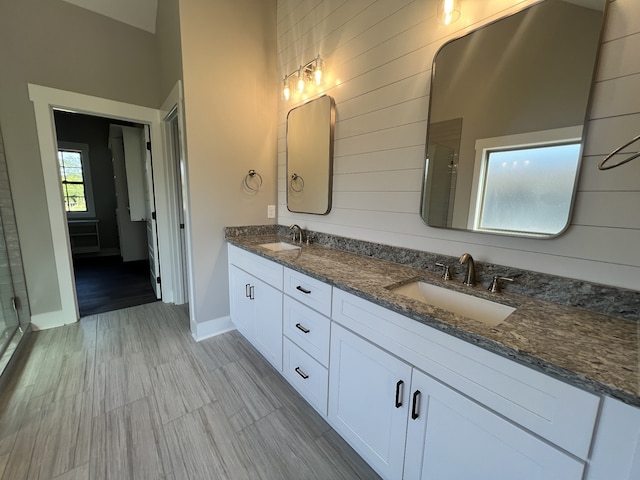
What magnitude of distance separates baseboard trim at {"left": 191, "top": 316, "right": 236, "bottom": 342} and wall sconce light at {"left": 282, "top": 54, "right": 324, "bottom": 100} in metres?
2.09

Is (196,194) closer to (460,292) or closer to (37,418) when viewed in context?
(37,418)

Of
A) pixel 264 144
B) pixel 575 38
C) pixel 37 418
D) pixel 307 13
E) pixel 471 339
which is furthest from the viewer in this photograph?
pixel 264 144

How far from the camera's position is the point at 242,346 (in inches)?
90.0

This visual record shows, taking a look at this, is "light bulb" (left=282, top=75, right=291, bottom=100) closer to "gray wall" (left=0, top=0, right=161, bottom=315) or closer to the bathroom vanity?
the bathroom vanity

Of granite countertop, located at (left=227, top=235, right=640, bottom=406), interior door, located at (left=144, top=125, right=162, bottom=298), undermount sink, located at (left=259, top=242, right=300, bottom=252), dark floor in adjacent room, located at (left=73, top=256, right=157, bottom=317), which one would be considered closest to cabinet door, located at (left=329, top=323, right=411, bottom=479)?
granite countertop, located at (left=227, top=235, right=640, bottom=406)

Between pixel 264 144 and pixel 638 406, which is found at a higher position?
pixel 264 144

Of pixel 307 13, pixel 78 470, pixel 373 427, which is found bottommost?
pixel 78 470

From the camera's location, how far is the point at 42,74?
7.41 ft

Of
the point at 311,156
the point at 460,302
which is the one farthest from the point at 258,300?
the point at 460,302

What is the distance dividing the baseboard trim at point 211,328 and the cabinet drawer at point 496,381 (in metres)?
1.78

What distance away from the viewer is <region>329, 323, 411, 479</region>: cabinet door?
1060 millimetres

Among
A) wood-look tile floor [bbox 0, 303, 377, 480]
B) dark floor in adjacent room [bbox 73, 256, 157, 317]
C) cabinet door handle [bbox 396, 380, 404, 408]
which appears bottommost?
wood-look tile floor [bbox 0, 303, 377, 480]

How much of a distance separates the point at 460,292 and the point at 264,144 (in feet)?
6.80

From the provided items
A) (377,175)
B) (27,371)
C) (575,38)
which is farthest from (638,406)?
(27,371)
